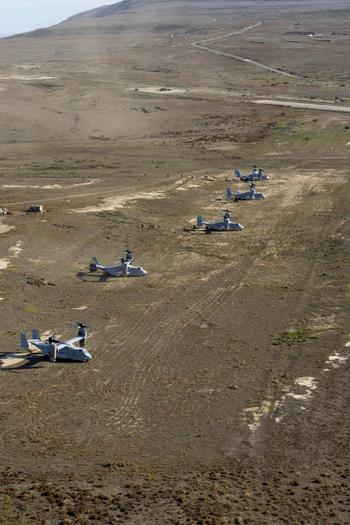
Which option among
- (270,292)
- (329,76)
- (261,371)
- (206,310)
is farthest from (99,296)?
(329,76)

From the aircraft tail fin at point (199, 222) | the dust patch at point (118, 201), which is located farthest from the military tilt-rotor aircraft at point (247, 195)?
the aircraft tail fin at point (199, 222)

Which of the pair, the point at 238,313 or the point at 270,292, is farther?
the point at 270,292

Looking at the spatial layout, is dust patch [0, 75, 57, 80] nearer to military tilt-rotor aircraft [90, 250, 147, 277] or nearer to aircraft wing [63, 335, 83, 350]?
military tilt-rotor aircraft [90, 250, 147, 277]

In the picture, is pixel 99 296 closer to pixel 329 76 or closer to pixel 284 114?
pixel 284 114

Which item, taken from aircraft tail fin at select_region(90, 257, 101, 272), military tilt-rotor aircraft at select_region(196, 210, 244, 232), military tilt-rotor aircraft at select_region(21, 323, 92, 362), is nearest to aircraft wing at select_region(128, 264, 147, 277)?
aircraft tail fin at select_region(90, 257, 101, 272)

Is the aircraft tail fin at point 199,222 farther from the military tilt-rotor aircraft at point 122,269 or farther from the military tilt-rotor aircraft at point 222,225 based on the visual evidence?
the military tilt-rotor aircraft at point 122,269

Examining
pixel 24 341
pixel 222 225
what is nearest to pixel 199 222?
pixel 222 225
